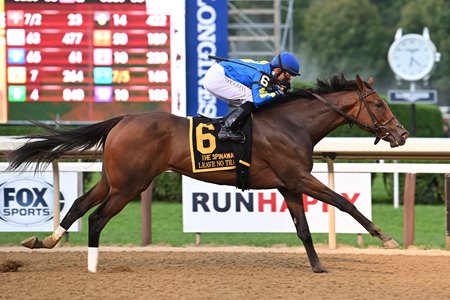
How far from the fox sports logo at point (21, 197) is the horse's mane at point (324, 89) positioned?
2.69 m

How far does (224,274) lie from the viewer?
688 centimetres

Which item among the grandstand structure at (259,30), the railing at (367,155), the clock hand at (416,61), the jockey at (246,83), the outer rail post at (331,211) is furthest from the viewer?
the clock hand at (416,61)

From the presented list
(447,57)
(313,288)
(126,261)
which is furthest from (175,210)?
(447,57)

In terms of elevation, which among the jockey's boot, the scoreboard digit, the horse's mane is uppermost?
the scoreboard digit

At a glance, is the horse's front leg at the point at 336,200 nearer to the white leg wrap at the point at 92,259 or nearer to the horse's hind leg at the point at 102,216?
the horse's hind leg at the point at 102,216

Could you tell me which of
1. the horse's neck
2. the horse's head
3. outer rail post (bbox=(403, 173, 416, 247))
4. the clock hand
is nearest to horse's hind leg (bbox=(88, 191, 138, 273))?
the horse's neck

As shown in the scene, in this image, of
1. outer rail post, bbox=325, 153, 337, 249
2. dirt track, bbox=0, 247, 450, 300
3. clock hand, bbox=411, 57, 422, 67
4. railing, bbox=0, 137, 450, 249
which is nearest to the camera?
dirt track, bbox=0, 247, 450, 300

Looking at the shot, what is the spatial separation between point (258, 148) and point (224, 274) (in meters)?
0.96

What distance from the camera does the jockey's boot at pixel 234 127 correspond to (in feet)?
22.7

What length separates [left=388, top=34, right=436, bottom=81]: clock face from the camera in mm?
17469

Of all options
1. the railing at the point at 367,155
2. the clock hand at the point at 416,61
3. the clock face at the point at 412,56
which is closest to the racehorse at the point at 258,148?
the railing at the point at 367,155

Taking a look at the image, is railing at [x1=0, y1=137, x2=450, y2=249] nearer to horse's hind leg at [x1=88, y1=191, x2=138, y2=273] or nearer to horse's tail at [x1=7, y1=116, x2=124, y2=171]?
horse's tail at [x1=7, y1=116, x2=124, y2=171]

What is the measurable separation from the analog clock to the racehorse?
10.5 m

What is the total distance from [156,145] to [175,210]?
18.1 ft
